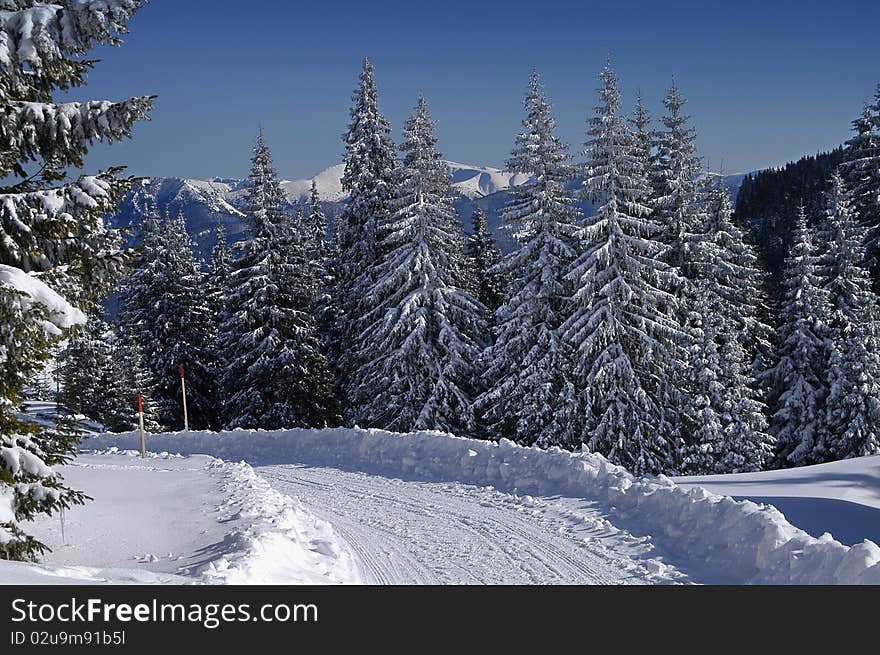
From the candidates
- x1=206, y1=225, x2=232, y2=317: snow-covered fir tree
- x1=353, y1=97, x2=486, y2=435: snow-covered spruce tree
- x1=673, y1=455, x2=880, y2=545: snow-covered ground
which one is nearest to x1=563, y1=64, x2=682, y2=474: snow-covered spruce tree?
x1=353, y1=97, x2=486, y2=435: snow-covered spruce tree

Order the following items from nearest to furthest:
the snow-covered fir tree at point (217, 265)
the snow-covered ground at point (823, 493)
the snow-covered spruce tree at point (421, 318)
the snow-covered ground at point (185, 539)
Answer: the snow-covered ground at point (185, 539)
the snow-covered ground at point (823, 493)
the snow-covered spruce tree at point (421, 318)
the snow-covered fir tree at point (217, 265)

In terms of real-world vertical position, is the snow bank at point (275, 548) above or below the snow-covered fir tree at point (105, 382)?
below

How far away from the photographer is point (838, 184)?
25.7 meters

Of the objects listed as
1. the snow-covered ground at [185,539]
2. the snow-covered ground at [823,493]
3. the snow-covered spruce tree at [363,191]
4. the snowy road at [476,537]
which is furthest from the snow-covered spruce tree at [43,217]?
the snow-covered spruce tree at [363,191]

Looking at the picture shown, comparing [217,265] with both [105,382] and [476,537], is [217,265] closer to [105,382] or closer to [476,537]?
[105,382]

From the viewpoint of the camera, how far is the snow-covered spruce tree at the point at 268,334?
2658 cm

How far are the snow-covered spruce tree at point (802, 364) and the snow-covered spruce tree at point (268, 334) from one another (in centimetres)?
1878

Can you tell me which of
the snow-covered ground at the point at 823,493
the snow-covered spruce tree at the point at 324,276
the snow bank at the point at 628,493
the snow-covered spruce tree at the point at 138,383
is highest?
the snow-covered spruce tree at the point at 324,276

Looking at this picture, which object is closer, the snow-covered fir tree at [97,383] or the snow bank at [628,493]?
the snow bank at [628,493]

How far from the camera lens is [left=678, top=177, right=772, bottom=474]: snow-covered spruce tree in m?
20.9

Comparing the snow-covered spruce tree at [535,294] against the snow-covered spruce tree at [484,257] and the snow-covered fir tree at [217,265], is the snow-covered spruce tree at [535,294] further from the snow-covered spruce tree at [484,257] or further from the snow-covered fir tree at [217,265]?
the snow-covered fir tree at [217,265]

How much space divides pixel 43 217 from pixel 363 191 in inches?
750
